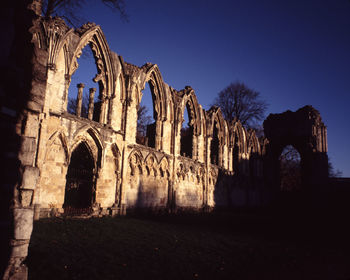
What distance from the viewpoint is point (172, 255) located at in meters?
4.96

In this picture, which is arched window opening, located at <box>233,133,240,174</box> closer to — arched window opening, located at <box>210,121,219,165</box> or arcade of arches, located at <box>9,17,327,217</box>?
arcade of arches, located at <box>9,17,327,217</box>

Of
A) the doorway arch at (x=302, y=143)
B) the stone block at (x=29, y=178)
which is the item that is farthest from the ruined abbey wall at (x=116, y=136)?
the doorway arch at (x=302, y=143)

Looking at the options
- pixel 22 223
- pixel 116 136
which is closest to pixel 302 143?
pixel 116 136

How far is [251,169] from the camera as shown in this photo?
23.0m

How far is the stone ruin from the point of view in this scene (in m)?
3.51

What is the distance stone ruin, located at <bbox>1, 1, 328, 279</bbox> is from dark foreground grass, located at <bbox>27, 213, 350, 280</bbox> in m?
0.98

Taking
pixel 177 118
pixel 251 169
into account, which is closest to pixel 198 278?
pixel 177 118

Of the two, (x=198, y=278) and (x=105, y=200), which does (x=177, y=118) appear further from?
(x=198, y=278)

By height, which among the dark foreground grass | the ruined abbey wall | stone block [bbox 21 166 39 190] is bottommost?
the dark foreground grass

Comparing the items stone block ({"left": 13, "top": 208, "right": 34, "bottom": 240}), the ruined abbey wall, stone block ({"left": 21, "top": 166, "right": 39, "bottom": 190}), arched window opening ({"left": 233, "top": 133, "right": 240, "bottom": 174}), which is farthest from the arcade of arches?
arched window opening ({"left": 233, "top": 133, "right": 240, "bottom": 174})

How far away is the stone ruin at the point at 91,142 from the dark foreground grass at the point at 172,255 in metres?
0.98

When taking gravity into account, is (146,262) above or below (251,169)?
below

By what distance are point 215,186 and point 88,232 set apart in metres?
11.9

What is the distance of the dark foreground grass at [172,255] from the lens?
3.91 meters
